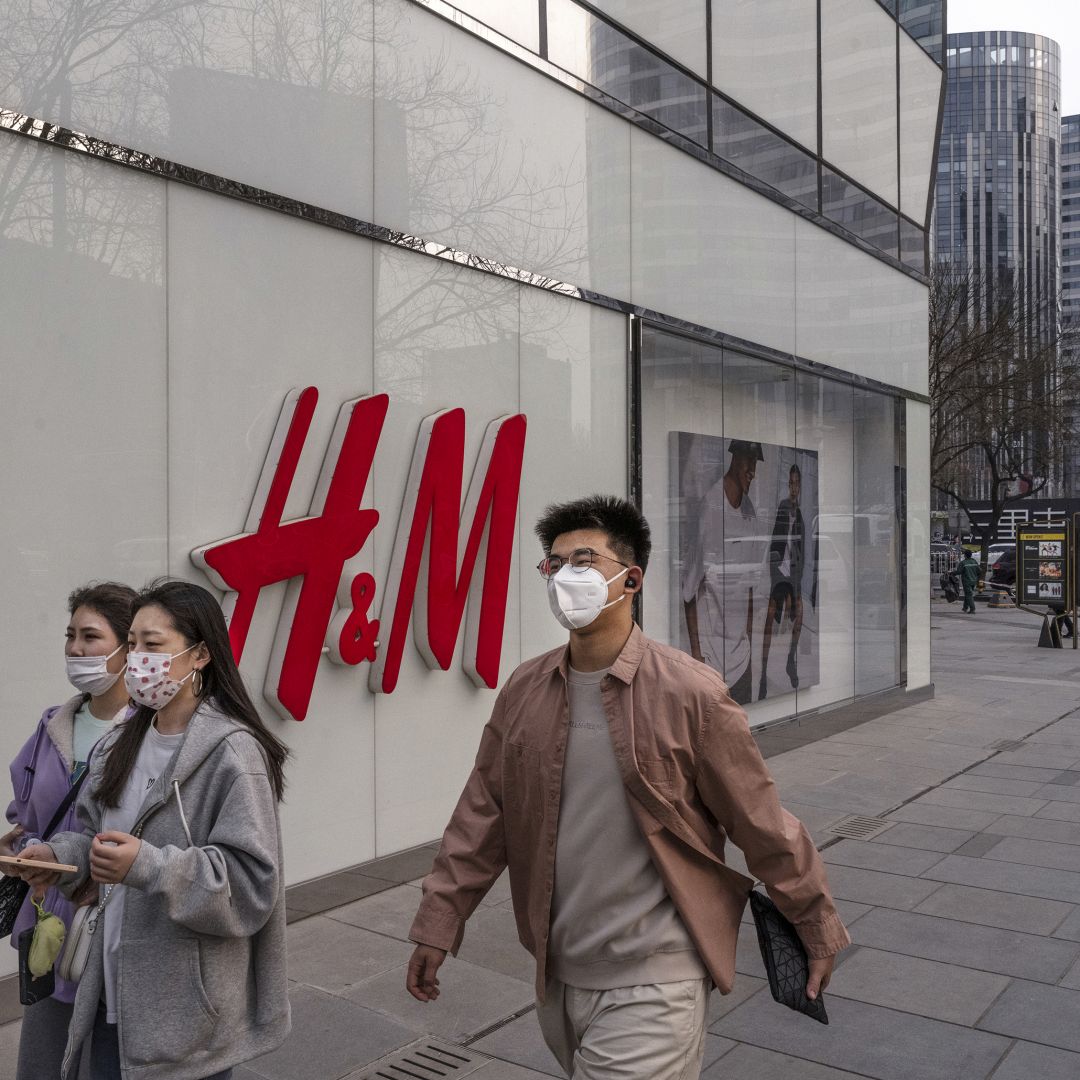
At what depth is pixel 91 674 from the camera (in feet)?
11.5

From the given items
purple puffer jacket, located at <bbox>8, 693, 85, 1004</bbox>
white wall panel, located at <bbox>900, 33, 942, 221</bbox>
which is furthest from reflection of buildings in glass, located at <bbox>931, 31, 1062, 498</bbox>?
purple puffer jacket, located at <bbox>8, 693, 85, 1004</bbox>

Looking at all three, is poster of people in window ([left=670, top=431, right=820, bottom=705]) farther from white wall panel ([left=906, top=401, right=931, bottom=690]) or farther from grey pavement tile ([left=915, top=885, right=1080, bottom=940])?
grey pavement tile ([left=915, top=885, right=1080, bottom=940])

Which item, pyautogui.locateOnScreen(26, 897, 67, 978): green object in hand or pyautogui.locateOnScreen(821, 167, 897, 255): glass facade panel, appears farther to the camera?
pyautogui.locateOnScreen(821, 167, 897, 255): glass facade panel

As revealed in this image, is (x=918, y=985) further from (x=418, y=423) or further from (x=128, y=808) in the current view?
(x=418, y=423)

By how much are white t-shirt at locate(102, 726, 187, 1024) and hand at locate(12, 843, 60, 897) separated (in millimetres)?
132

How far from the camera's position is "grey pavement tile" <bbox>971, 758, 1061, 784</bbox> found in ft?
32.6

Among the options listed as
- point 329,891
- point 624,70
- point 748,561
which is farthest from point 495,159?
point 748,561

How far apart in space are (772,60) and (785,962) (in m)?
10.3

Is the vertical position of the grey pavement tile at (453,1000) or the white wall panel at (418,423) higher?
the white wall panel at (418,423)

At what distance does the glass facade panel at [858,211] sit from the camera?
1241 cm

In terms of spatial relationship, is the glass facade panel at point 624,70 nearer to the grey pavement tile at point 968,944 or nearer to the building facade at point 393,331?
the building facade at point 393,331

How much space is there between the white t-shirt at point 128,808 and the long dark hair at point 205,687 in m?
0.03

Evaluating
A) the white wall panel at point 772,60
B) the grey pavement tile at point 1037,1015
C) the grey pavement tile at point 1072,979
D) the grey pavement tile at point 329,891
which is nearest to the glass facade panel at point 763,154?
the white wall panel at point 772,60

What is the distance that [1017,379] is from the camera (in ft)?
109
